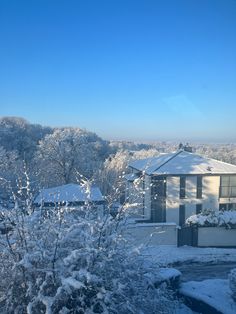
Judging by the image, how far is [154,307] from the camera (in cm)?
852

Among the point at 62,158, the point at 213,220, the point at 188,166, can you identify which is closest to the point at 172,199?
the point at 188,166

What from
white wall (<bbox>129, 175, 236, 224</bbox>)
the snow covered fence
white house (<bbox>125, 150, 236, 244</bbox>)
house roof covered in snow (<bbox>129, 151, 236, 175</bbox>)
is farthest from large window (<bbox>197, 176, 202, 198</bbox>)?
the snow covered fence

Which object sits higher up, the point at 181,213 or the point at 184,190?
the point at 184,190

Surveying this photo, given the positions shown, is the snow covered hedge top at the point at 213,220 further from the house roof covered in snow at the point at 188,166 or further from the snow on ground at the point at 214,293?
the snow on ground at the point at 214,293

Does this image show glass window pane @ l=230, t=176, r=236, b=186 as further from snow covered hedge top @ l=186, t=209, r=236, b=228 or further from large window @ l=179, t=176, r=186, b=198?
snow covered hedge top @ l=186, t=209, r=236, b=228

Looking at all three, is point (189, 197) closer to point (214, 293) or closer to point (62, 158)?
point (214, 293)

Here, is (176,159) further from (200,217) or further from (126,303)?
(126,303)

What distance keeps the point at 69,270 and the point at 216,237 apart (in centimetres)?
1876

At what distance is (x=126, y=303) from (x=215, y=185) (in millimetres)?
22206

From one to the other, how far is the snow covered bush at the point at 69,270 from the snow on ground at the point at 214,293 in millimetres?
4481

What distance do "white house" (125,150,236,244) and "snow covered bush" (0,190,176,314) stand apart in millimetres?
18850

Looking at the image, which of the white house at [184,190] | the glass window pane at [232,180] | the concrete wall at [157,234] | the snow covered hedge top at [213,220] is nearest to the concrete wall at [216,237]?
the snow covered hedge top at [213,220]

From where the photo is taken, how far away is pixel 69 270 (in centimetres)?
752

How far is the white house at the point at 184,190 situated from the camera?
27.8 m
